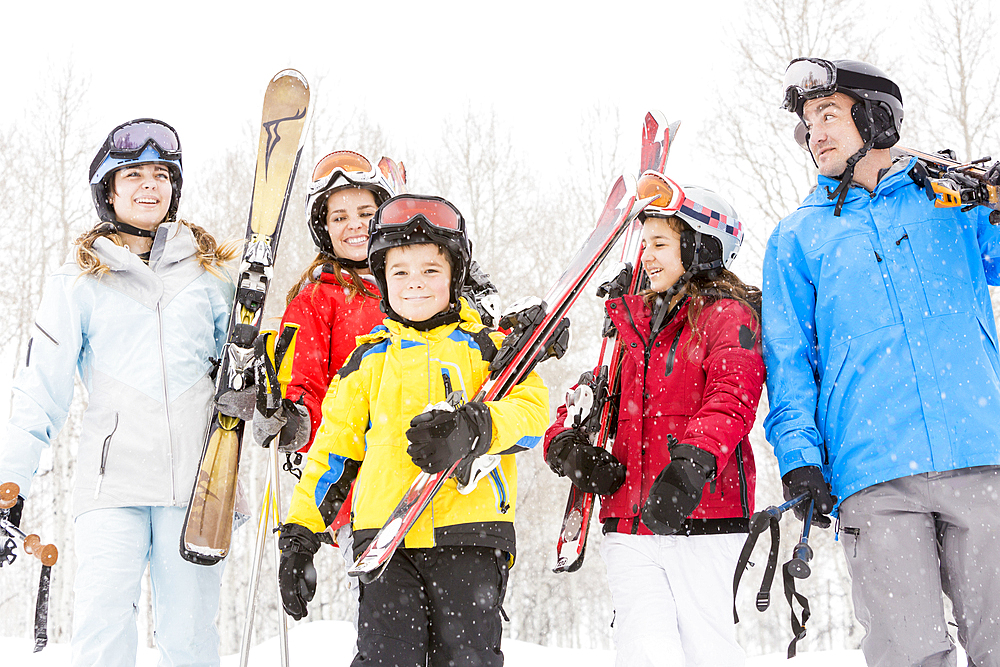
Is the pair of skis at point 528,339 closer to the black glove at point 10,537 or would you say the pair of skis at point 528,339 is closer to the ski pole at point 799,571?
the ski pole at point 799,571

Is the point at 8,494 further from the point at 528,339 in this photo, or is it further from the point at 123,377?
the point at 528,339

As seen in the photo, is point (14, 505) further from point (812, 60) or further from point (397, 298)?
point (812, 60)

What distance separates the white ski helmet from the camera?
3105 millimetres

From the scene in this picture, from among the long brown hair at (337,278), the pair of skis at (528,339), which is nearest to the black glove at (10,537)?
the long brown hair at (337,278)

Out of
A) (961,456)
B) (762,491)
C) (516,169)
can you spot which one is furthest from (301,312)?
(516,169)

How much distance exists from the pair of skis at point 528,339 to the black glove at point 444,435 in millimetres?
106

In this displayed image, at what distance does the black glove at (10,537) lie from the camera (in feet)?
9.79

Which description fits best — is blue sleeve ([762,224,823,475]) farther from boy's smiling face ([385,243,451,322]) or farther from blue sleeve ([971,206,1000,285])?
boy's smiling face ([385,243,451,322])

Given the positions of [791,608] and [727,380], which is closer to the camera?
[791,608]

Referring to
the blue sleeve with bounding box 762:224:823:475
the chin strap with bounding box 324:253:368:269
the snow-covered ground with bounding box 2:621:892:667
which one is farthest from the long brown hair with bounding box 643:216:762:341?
the snow-covered ground with bounding box 2:621:892:667

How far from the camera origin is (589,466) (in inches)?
114

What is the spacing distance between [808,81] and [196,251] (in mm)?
2720

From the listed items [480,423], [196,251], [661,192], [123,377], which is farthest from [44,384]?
[661,192]

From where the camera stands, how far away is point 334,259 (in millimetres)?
3725
